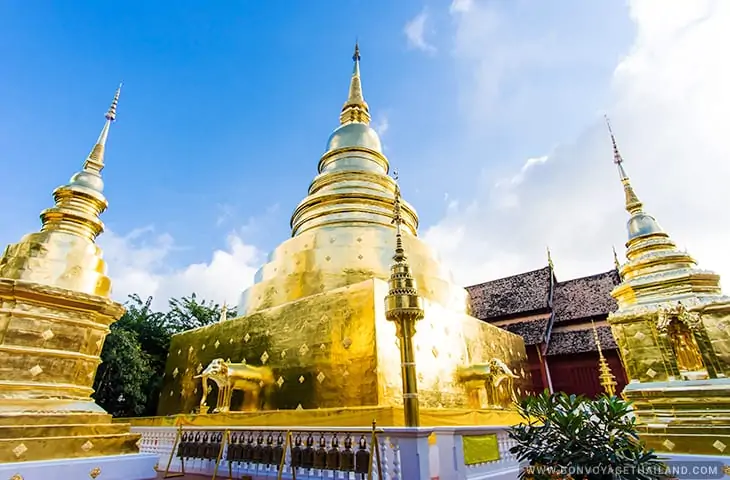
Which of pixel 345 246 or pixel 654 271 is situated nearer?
pixel 654 271

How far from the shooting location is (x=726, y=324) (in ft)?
21.9

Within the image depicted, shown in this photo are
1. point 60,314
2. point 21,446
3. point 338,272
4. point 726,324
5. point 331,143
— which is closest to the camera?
point 21,446

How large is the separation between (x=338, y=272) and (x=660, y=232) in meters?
7.14

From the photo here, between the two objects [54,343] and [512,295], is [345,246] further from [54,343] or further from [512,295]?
[512,295]

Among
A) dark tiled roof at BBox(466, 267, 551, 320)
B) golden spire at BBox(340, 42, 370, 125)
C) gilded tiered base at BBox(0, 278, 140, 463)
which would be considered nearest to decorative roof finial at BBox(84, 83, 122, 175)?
gilded tiered base at BBox(0, 278, 140, 463)

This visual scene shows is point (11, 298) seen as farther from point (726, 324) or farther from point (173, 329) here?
point (726, 324)

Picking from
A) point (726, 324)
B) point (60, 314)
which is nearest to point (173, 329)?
point (60, 314)

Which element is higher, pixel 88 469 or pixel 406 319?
pixel 406 319

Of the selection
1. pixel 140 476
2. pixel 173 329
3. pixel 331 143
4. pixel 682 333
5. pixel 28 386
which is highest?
pixel 331 143

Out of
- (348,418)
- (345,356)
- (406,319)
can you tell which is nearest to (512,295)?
(345,356)

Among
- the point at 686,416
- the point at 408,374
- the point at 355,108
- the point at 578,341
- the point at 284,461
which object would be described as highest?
the point at 355,108

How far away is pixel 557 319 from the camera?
13.6 meters

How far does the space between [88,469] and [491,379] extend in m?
6.09

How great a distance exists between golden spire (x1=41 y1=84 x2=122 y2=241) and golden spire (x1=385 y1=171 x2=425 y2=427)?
4857 mm
